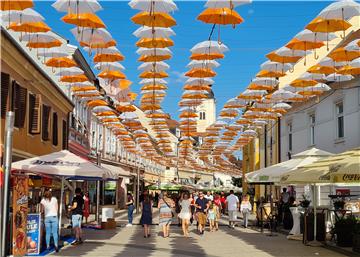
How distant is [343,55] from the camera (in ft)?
55.6

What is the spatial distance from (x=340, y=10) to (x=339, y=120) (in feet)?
44.0

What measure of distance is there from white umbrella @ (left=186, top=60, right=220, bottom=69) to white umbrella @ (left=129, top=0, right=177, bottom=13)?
13.6ft

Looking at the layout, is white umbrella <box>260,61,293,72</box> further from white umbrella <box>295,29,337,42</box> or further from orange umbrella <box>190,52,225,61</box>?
white umbrella <box>295,29,337,42</box>

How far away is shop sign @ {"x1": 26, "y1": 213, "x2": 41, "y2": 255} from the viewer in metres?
15.2

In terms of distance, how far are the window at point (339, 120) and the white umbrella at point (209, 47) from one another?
1166 cm

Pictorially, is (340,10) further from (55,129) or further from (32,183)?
(55,129)

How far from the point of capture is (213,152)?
46.7m

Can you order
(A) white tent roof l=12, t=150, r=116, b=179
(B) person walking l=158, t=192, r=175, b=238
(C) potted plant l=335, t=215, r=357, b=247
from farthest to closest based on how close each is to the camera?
(B) person walking l=158, t=192, r=175, b=238 → (C) potted plant l=335, t=215, r=357, b=247 → (A) white tent roof l=12, t=150, r=116, b=179

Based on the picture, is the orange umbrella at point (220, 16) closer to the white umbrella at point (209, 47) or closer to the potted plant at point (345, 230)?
the white umbrella at point (209, 47)

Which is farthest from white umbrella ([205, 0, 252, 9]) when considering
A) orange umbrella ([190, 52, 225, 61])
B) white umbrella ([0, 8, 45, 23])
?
white umbrella ([0, 8, 45, 23])

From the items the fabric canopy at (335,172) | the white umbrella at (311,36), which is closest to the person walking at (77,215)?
the fabric canopy at (335,172)

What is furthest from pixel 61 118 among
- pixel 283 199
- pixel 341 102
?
Result: pixel 341 102

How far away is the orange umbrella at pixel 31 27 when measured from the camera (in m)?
13.8

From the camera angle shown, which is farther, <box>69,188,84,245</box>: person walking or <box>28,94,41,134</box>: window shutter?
<box>28,94,41,134</box>: window shutter
